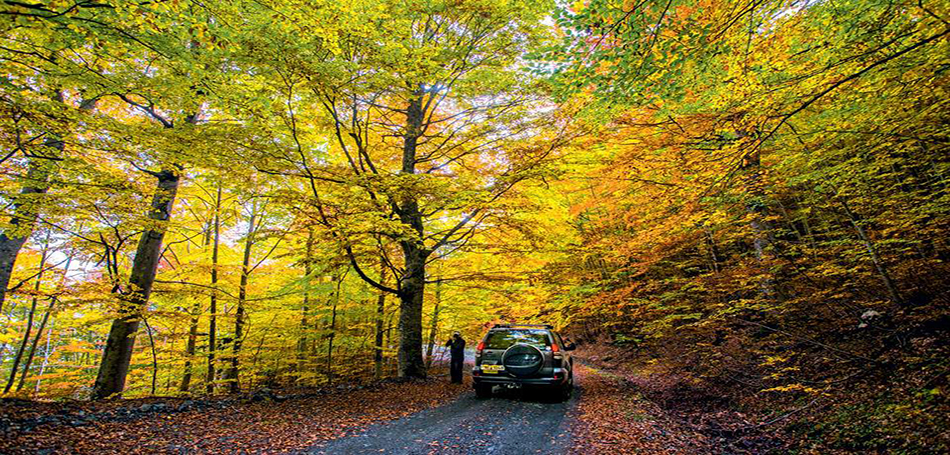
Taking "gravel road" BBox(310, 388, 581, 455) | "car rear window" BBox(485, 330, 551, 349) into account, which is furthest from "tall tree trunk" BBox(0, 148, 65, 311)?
"car rear window" BBox(485, 330, 551, 349)

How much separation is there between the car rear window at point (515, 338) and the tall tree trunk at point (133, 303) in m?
7.30

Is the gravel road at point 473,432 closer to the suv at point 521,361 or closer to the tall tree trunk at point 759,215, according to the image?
the suv at point 521,361

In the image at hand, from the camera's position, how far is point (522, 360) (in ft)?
24.1

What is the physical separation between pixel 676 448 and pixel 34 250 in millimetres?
19535

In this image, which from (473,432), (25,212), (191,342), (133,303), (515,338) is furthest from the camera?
(191,342)

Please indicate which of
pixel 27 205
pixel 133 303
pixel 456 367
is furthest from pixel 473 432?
pixel 27 205

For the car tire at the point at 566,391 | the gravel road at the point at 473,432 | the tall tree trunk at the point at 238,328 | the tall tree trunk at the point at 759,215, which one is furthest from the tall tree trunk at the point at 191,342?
the tall tree trunk at the point at 759,215

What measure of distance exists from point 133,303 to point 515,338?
8.34 m

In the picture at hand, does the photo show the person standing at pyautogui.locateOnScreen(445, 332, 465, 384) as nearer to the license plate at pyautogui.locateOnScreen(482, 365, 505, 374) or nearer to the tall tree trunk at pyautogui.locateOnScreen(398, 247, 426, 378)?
the tall tree trunk at pyautogui.locateOnScreen(398, 247, 426, 378)

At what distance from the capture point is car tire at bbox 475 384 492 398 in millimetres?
7719

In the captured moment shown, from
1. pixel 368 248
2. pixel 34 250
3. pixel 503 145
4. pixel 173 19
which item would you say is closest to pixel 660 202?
pixel 503 145

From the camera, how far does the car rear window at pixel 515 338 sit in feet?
25.0

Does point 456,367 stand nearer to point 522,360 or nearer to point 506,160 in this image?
point 522,360

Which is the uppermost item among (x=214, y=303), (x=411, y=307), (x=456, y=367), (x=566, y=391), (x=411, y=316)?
(x=214, y=303)
